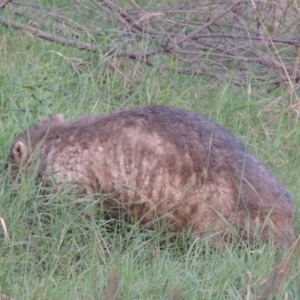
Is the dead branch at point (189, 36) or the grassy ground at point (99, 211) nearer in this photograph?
the grassy ground at point (99, 211)

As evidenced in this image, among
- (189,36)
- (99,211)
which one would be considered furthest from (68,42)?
(99,211)

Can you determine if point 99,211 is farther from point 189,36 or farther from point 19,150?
point 189,36

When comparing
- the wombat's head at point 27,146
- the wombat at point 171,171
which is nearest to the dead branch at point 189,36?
the wombat's head at point 27,146

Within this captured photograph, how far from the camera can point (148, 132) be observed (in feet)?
16.1

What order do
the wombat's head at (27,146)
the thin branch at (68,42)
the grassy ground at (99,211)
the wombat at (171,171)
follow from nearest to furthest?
the grassy ground at (99,211) < the wombat at (171,171) < the wombat's head at (27,146) < the thin branch at (68,42)

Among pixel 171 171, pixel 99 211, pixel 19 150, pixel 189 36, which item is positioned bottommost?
pixel 99 211

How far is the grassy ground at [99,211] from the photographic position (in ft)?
13.3

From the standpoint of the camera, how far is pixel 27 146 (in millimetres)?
5086

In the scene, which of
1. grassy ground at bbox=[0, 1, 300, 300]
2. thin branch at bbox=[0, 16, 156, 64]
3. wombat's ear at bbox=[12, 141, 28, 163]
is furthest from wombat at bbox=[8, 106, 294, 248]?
thin branch at bbox=[0, 16, 156, 64]

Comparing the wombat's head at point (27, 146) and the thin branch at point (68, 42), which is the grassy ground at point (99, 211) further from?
the wombat's head at point (27, 146)

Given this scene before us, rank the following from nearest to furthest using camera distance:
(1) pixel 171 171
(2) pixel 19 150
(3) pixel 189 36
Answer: (1) pixel 171 171 < (2) pixel 19 150 < (3) pixel 189 36

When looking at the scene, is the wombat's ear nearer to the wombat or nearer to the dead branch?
the wombat

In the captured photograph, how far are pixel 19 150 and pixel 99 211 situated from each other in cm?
60

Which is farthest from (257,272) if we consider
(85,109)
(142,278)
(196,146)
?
(85,109)
